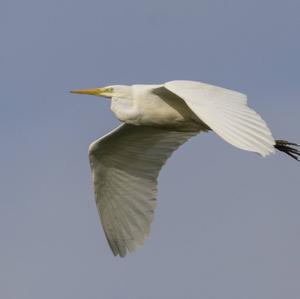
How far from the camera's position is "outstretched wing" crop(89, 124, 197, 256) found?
14.1 meters

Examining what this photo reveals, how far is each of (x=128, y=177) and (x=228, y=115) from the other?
166 inches

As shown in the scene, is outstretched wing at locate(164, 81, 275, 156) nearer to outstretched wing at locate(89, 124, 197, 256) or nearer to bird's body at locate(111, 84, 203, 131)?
bird's body at locate(111, 84, 203, 131)

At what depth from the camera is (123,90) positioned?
1301 cm

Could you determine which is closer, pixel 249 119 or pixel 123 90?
pixel 249 119

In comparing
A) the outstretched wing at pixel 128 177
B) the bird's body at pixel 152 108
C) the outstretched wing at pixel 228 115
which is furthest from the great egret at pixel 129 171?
the outstretched wing at pixel 228 115

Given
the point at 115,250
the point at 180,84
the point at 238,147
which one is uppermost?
the point at 180,84

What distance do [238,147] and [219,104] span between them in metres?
1.57

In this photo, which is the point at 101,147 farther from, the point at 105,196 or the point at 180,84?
the point at 180,84

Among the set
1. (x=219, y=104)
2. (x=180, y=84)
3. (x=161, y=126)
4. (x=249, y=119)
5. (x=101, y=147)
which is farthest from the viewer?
(x=101, y=147)

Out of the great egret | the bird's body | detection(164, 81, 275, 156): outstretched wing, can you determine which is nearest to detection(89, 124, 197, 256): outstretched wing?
the great egret

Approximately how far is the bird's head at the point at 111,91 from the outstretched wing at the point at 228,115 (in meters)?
1.07

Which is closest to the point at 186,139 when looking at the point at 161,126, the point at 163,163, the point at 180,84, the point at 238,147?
the point at 163,163

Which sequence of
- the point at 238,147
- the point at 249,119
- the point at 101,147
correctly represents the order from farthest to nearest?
the point at 101,147 < the point at 249,119 < the point at 238,147

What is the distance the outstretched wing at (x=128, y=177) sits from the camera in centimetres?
1414
